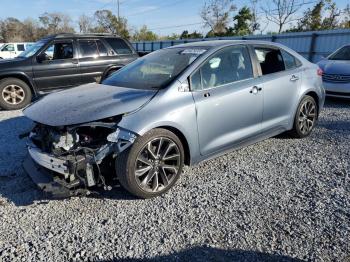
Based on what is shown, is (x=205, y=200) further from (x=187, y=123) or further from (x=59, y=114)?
(x=59, y=114)

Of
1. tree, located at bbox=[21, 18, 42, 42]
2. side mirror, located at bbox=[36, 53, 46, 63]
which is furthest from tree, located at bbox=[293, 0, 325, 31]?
tree, located at bbox=[21, 18, 42, 42]

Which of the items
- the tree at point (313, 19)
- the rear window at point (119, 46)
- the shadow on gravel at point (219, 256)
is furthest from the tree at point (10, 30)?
the shadow on gravel at point (219, 256)

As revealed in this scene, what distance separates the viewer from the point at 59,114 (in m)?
3.47

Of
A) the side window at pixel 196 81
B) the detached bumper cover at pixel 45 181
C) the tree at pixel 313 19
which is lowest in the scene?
the detached bumper cover at pixel 45 181

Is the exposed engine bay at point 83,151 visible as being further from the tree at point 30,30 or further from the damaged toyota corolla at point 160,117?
the tree at point 30,30

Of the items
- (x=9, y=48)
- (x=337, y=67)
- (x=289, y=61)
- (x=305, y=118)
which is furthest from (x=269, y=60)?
(x=9, y=48)

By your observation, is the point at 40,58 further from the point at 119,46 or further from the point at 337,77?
the point at 337,77

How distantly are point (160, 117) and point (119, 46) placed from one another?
6402 mm

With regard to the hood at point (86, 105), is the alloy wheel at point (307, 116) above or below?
below

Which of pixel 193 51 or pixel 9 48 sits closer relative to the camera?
pixel 193 51

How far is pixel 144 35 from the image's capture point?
4981 cm

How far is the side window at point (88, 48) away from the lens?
867 cm

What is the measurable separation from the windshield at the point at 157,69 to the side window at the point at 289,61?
5.13 feet

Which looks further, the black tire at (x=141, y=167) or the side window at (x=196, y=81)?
the side window at (x=196, y=81)
